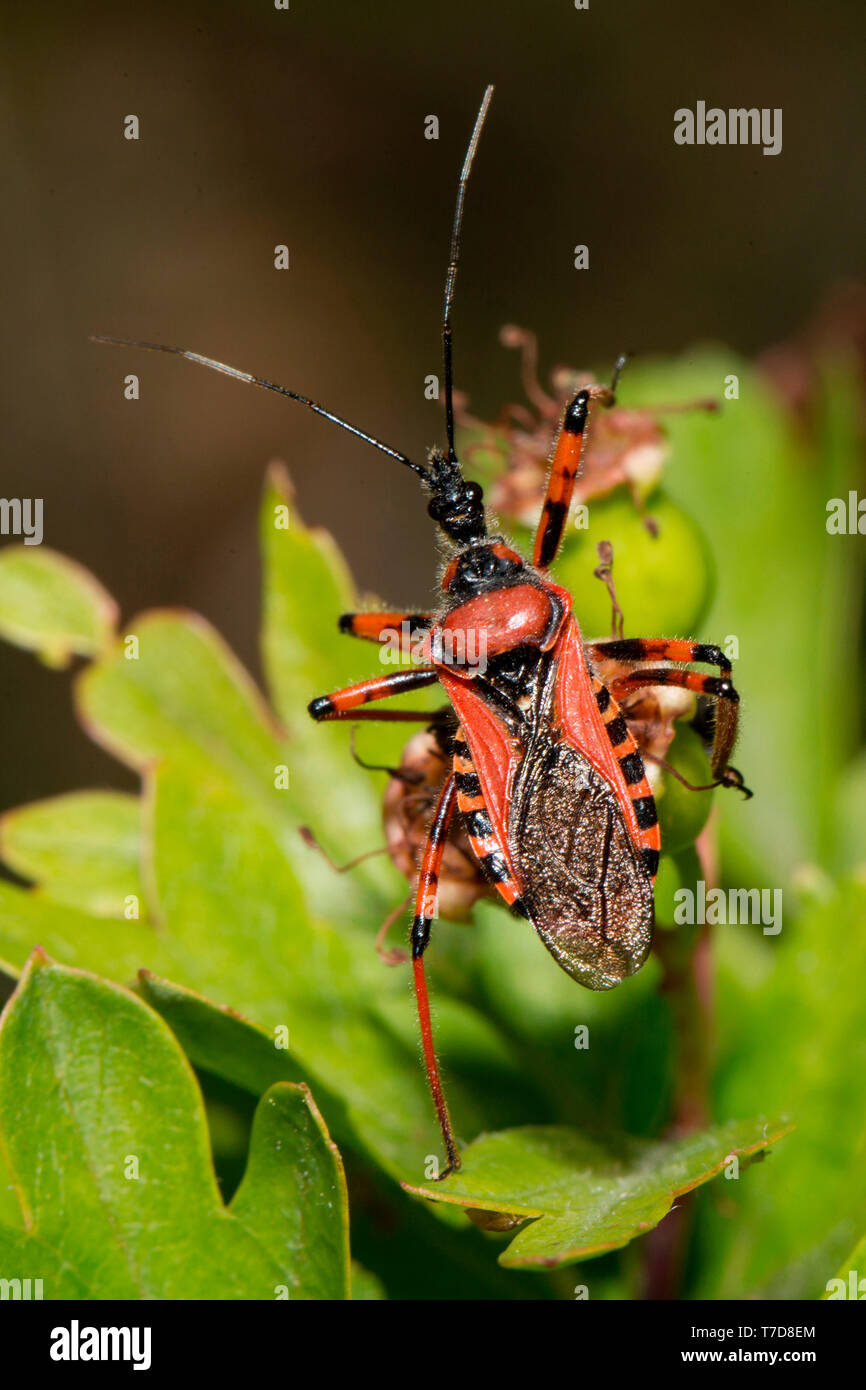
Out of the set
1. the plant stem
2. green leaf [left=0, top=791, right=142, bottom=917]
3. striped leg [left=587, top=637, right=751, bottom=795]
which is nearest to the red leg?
striped leg [left=587, top=637, right=751, bottom=795]

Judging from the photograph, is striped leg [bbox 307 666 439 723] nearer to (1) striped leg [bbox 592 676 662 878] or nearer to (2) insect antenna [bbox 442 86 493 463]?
(1) striped leg [bbox 592 676 662 878]

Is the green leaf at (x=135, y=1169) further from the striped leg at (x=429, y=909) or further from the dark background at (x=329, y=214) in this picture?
the dark background at (x=329, y=214)

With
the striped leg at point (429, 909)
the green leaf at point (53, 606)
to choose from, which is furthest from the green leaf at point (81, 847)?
the striped leg at point (429, 909)

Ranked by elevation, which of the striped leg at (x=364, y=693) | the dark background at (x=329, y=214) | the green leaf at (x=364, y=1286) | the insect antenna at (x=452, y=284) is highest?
the dark background at (x=329, y=214)

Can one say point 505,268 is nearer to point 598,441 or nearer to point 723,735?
point 598,441

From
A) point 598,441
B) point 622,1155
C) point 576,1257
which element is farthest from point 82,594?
point 576,1257

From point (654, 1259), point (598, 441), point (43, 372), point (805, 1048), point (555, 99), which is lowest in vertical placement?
point (654, 1259)
